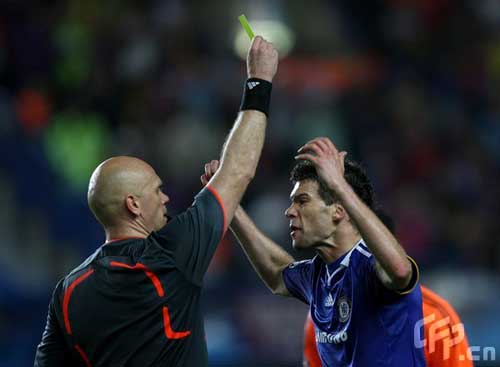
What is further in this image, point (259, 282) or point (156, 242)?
point (259, 282)

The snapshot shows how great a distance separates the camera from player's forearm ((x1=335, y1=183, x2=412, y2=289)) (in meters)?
3.38

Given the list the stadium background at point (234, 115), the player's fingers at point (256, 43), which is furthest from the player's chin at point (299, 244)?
the stadium background at point (234, 115)

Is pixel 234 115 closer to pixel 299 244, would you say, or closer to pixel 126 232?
pixel 299 244

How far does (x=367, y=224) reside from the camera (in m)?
3.38

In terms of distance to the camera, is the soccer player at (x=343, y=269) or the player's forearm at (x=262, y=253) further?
the player's forearm at (x=262, y=253)

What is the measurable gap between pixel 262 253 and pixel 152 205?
41.8 inches

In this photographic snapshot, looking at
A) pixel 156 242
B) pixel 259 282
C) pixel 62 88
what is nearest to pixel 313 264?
pixel 156 242

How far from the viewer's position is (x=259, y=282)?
723 centimetres

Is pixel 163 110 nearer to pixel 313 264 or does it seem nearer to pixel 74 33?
pixel 74 33

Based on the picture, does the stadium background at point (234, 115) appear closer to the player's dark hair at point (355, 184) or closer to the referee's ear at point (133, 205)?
the player's dark hair at point (355, 184)

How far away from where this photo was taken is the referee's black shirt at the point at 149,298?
3.30m

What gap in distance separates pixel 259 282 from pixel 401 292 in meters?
3.79

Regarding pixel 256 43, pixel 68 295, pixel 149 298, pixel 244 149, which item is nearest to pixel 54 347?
pixel 68 295

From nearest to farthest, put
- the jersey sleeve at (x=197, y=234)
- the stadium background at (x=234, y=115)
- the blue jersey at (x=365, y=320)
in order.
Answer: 1. the jersey sleeve at (x=197, y=234)
2. the blue jersey at (x=365, y=320)
3. the stadium background at (x=234, y=115)
